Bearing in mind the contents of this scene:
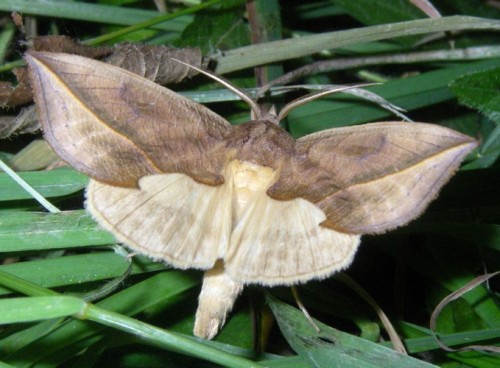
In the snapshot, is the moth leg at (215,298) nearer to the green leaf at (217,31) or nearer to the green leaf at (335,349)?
the green leaf at (335,349)

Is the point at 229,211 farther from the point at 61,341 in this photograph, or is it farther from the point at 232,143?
the point at 61,341

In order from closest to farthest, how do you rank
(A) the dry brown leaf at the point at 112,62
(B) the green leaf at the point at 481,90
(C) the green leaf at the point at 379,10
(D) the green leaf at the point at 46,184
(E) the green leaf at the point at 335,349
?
(E) the green leaf at the point at 335,349 → (D) the green leaf at the point at 46,184 → (A) the dry brown leaf at the point at 112,62 → (B) the green leaf at the point at 481,90 → (C) the green leaf at the point at 379,10

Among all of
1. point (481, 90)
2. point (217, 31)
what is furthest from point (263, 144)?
point (217, 31)

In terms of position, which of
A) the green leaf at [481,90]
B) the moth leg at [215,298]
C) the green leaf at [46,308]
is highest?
the green leaf at [481,90]

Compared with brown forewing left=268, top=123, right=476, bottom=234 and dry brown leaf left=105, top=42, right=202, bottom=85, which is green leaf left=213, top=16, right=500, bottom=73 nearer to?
dry brown leaf left=105, top=42, right=202, bottom=85

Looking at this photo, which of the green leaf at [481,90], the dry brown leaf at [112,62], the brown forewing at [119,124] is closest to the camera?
the brown forewing at [119,124]

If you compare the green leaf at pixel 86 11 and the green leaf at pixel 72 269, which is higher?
the green leaf at pixel 86 11

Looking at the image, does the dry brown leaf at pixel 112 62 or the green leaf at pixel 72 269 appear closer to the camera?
the green leaf at pixel 72 269

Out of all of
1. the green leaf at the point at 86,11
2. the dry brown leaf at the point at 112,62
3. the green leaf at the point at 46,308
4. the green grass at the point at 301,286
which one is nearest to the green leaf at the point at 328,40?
the green grass at the point at 301,286
